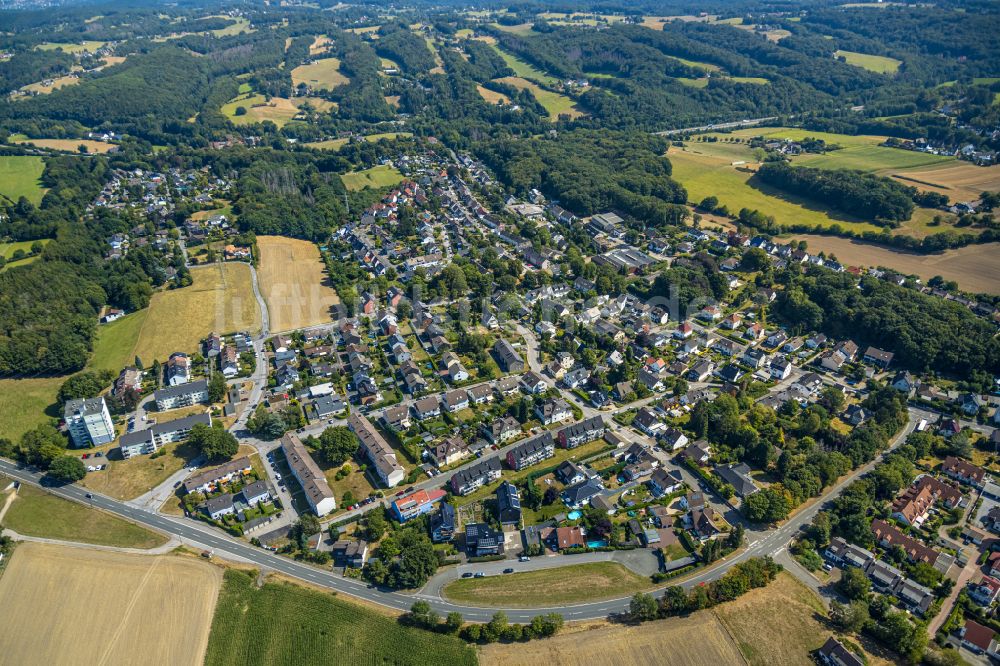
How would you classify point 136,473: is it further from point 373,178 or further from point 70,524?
point 373,178

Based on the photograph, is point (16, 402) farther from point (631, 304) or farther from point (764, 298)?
point (764, 298)

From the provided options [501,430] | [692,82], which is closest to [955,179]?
[692,82]

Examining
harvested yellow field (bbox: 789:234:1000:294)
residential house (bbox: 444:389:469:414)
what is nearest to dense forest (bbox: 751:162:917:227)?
harvested yellow field (bbox: 789:234:1000:294)

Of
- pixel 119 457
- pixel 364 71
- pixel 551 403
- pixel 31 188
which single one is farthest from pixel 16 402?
pixel 364 71

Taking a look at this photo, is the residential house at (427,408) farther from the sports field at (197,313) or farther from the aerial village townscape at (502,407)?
the sports field at (197,313)

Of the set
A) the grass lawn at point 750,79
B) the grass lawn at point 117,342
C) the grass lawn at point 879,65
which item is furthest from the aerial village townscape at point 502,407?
the grass lawn at point 879,65
